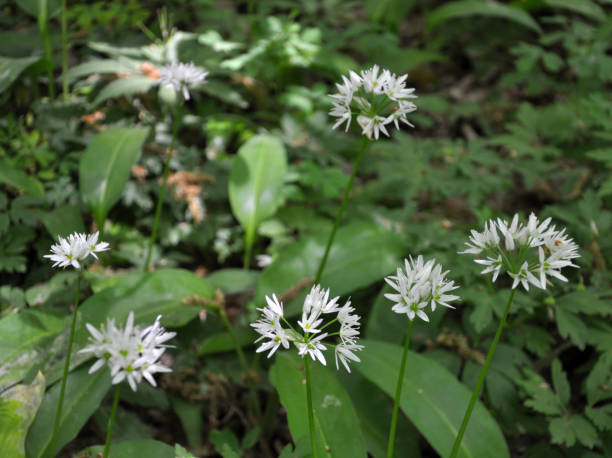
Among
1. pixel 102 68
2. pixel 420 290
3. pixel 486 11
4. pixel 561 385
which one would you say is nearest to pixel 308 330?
pixel 420 290

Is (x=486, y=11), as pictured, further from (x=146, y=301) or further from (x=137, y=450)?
(x=137, y=450)

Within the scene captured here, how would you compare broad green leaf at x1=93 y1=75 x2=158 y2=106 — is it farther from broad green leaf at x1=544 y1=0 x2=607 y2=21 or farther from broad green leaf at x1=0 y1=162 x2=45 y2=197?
broad green leaf at x1=544 y1=0 x2=607 y2=21

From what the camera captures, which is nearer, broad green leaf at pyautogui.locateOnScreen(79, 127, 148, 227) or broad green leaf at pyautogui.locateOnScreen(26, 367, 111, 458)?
broad green leaf at pyautogui.locateOnScreen(26, 367, 111, 458)

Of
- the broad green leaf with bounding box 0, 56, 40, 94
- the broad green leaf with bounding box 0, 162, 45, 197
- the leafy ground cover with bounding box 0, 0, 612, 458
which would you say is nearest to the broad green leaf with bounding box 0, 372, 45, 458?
the leafy ground cover with bounding box 0, 0, 612, 458

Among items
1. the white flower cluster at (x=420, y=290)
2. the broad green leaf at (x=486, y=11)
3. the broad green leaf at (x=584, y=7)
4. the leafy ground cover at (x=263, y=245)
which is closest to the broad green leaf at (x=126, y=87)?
the leafy ground cover at (x=263, y=245)

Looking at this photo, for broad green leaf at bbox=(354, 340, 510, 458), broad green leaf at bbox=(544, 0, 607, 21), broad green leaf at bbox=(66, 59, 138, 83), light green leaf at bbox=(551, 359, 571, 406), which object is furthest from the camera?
broad green leaf at bbox=(544, 0, 607, 21)
